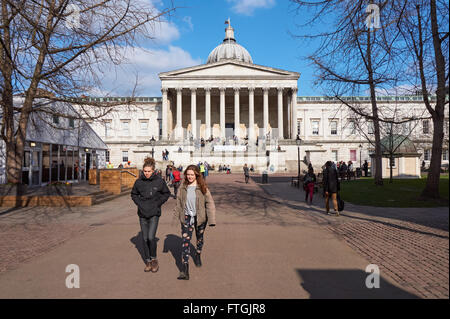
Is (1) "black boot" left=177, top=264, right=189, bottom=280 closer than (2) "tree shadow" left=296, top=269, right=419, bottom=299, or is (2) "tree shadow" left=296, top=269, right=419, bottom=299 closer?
(2) "tree shadow" left=296, top=269, right=419, bottom=299

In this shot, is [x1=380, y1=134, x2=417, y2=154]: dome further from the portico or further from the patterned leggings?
the patterned leggings

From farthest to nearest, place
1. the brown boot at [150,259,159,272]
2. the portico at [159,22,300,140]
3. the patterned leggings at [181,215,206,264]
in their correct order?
the portico at [159,22,300,140] → the brown boot at [150,259,159,272] → the patterned leggings at [181,215,206,264]

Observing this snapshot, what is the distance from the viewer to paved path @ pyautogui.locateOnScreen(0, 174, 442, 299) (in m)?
4.14

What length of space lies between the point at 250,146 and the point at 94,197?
114 ft

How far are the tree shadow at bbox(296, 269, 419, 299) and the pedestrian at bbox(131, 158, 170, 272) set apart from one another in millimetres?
2435

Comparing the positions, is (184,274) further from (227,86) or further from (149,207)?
(227,86)

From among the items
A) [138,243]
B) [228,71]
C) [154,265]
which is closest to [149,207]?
[154,265]

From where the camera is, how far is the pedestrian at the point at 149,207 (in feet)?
16.5

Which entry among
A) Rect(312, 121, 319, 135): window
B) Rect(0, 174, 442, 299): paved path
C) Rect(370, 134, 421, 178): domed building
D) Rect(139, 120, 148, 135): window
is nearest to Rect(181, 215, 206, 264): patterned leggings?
Rect(0, 174, 442, 299): paved path

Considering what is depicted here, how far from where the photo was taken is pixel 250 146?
46.4 metres

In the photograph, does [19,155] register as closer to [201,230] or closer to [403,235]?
[201,230]

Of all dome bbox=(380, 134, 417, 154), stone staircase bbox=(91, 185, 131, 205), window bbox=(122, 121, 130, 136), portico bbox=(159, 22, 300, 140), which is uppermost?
portico bbox=(159, 22, 300, 140)
